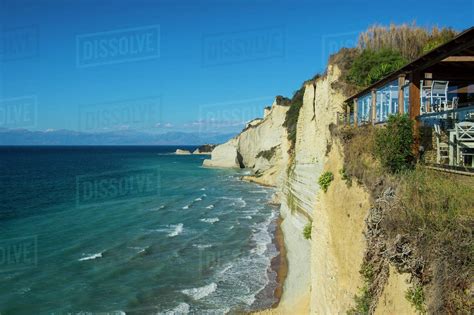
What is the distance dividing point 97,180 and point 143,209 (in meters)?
26.7

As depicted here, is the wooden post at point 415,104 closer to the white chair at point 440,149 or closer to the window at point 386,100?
the white chair at point 440,149

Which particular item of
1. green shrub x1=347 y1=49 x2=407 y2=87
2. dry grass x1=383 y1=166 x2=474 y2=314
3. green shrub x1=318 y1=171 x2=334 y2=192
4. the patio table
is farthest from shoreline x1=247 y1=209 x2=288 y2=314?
dry grass x1=383 y1=166 x2=474 y2=314

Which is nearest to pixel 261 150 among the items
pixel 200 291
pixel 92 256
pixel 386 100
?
pixel 92 256

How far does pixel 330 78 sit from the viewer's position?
64.6 ft

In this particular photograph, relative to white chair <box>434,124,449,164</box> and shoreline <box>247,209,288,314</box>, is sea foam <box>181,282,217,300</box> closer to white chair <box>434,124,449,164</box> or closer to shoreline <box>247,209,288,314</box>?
shoreline <box>247,209,288,314</box>

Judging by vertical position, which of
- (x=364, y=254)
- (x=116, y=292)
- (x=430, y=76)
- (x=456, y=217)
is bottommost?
(x=116, y=292)

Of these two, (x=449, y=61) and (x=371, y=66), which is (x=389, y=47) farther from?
(x=449, y=61)

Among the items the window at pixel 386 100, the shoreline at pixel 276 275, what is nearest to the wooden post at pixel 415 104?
the window at pixel 386 100

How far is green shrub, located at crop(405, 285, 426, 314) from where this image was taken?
5449 mm

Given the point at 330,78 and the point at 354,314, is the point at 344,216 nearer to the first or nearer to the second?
the point at 354,314

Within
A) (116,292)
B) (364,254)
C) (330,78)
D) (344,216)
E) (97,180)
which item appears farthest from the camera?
(97,180)

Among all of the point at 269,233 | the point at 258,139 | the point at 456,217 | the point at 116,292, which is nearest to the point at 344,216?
the point at 456,217

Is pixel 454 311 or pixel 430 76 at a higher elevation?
pixel 430 76

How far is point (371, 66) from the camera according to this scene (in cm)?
1783
